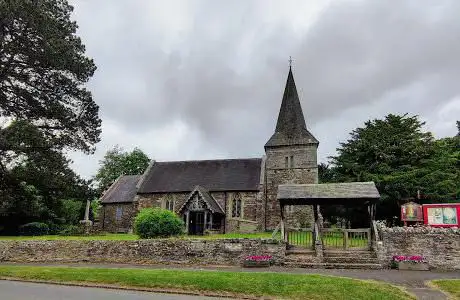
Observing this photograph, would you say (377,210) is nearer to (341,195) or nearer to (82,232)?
(341,195)

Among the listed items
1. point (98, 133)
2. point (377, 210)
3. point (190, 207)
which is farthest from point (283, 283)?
point (377, 210)

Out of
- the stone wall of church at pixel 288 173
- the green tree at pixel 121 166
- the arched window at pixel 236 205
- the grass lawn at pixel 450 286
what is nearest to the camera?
the grass lawn at pixel 450 286

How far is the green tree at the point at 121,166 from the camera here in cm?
6519

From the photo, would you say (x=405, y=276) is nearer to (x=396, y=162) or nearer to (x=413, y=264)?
(x=413, y=264)

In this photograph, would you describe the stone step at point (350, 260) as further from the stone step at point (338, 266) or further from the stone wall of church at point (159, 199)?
the stone wall of church at point (159, 199)

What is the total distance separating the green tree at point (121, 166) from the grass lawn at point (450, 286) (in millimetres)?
55948

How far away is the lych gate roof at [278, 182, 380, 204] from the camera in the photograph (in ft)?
66.3

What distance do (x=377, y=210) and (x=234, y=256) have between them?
2155 centimetres

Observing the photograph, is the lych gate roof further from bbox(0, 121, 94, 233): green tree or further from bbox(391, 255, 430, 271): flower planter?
bbox(0, 121, 94, 233): green tree

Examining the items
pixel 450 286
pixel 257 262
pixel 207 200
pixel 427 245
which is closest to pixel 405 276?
pixel 450 286

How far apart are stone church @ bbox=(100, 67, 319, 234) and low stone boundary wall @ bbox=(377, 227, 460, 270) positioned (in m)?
16.8

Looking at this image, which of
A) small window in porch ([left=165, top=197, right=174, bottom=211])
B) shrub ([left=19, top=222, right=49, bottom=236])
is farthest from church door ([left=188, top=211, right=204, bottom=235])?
shrub ([left=19, top=222, right=49, bottom=236])

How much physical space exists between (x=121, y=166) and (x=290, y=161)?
122 ft

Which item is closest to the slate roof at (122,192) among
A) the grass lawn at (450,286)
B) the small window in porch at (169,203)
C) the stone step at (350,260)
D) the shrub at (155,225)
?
the small window in porch at (169,203)
